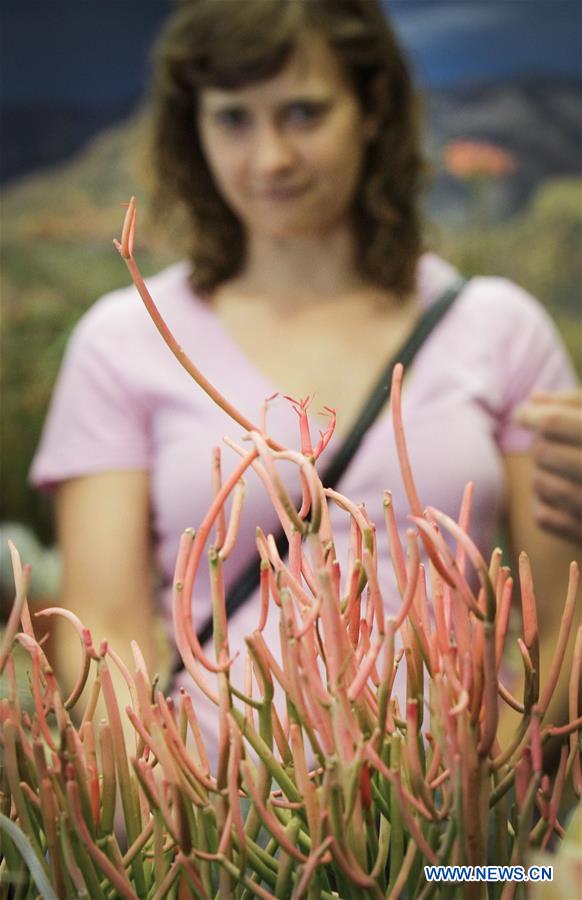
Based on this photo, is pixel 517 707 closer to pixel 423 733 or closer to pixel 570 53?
pixel 423 733

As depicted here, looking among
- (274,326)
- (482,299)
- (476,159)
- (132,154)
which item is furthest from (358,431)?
(476,159)

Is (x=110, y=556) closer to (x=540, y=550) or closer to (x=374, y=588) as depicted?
(x=540, y=550)

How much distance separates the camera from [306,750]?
345 millimetres

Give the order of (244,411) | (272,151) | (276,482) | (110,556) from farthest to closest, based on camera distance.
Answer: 1. (110,556)
2. (272,151)
3. (244,411)
4. (276,482)

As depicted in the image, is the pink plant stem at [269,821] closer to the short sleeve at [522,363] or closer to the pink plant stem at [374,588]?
the pink plant stem at [374,588]

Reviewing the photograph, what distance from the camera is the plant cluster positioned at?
301 millimetres

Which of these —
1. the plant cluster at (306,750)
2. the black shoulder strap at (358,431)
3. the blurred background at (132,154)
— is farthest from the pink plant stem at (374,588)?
the blurred background at (132,154)

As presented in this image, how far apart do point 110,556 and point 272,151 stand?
0.82 feet

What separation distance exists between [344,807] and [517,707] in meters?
0.06

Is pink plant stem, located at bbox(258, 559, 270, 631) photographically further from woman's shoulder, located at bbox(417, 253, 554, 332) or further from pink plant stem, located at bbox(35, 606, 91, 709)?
woman's shoulder, located at bbox(417, 253, 554, 332)

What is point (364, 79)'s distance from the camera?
649 mm

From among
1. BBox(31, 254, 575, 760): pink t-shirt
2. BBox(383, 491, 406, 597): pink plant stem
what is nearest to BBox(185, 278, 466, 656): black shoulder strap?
BBox(31, 254, 575, 760): pink t-shirt

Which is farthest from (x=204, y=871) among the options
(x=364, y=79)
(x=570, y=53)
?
(x=570, y=53)

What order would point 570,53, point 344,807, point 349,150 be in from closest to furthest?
point 344,807, point 349,150, point 570,53
